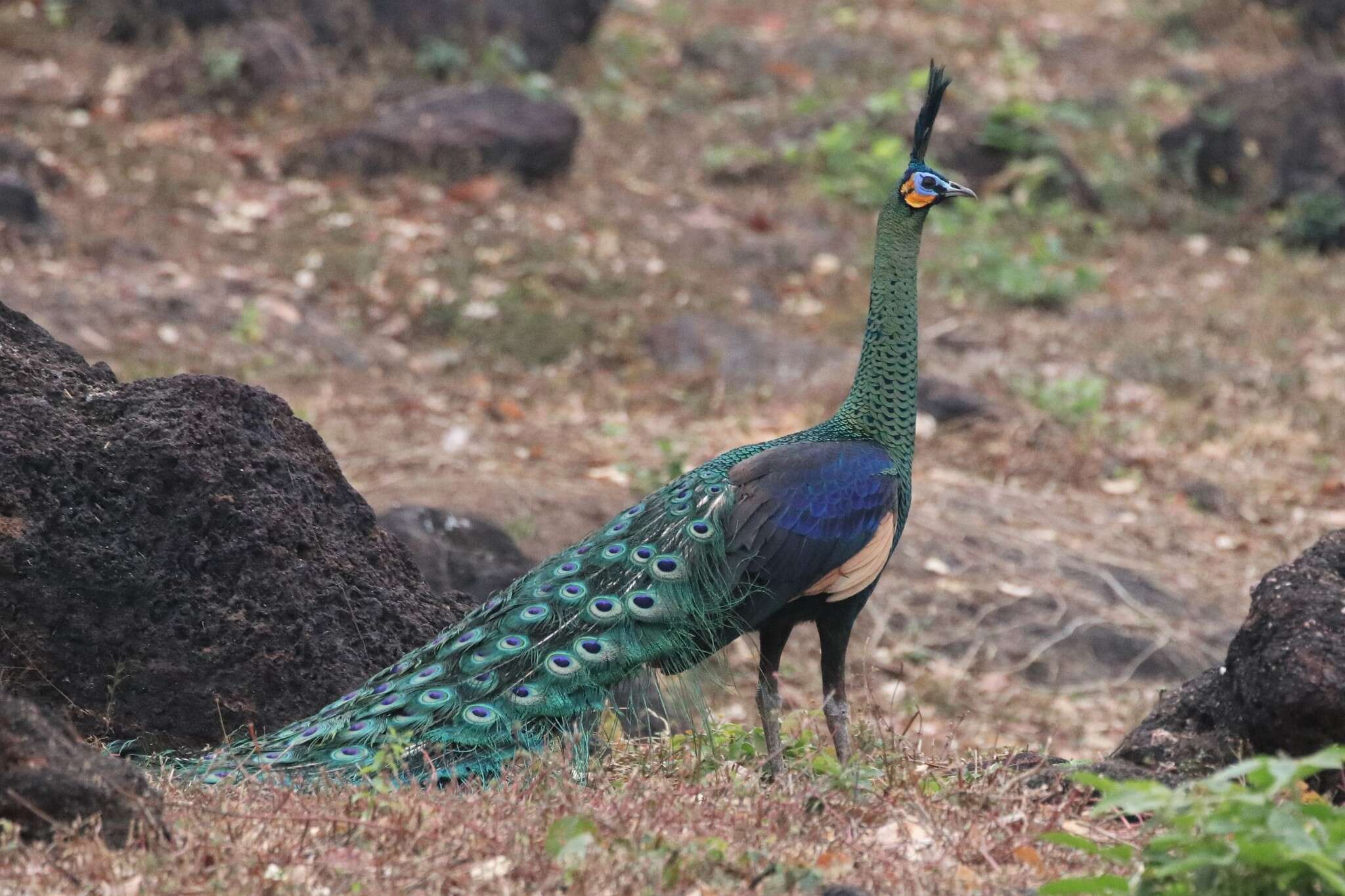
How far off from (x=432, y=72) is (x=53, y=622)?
9.92m

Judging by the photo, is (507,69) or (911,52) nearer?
(507,69)

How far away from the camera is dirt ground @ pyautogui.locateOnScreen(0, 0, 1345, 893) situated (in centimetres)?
823

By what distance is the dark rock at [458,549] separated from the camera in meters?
6.78

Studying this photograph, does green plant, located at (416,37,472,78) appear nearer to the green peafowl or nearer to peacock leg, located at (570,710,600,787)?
the green peafowl

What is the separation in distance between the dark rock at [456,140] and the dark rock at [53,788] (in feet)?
30.4

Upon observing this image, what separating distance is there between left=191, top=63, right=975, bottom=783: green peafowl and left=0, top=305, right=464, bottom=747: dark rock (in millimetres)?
377

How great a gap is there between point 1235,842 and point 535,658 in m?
2.01

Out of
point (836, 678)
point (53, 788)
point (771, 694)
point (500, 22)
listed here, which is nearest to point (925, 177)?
point (836, 678)

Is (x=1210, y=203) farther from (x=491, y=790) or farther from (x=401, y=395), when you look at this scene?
(x=491, y=790)

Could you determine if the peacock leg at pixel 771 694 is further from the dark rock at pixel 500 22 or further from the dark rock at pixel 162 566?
the dark rock at pixel 500 22

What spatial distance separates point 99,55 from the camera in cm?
1332

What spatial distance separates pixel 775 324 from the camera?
1159 cm

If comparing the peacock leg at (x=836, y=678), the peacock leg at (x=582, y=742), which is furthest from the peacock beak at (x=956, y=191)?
the peacock leg at (x=582, y=742)

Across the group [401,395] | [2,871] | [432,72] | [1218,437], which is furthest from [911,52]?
[2,871]
